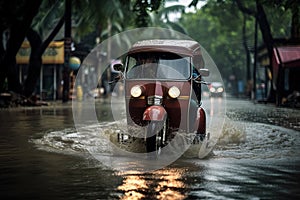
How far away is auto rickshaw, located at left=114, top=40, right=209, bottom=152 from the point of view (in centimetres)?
1132

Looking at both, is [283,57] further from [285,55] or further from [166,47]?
[166,47]

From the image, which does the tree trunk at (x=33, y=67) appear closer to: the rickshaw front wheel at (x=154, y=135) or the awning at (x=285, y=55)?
the awning at (x=285, y=55)

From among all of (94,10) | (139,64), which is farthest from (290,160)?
(94,10)

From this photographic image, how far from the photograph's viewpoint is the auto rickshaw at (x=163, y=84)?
11320 millimetres

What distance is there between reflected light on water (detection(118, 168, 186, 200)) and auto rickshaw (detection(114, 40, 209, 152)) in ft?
7.72

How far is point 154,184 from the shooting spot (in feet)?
25.1

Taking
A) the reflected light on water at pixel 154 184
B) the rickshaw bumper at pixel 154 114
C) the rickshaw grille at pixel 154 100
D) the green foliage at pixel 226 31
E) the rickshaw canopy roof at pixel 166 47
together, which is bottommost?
the reflected light on water at pixel 154 184

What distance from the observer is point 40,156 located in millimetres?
10547

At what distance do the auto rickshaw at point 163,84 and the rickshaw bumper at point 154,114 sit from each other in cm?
20

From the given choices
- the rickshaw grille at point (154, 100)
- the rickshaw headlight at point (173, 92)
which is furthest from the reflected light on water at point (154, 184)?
the rickshaw headlight at point (173, 92)

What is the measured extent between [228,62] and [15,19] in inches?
2203

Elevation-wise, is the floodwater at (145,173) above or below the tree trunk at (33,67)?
below

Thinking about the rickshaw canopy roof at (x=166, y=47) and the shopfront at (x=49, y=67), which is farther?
the shopfront at (x=49, y=67)

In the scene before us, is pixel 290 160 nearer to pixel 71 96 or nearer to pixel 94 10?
pixel 94 10
